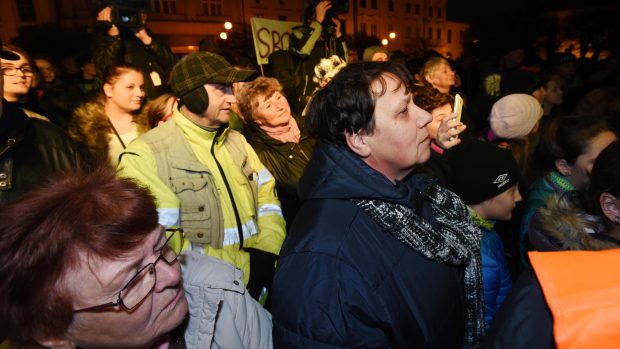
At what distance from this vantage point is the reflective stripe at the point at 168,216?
2.10 meters

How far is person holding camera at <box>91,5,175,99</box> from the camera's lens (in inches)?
162

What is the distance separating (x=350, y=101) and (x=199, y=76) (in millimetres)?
1268

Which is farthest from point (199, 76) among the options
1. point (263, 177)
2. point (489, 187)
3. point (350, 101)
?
point (489, 187)

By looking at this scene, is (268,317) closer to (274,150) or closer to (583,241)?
(583,241)

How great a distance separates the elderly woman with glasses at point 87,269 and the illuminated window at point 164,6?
40952mm

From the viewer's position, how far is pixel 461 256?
168 centimetres

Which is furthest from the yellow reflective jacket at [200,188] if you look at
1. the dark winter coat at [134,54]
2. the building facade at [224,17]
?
the building facade at [224,17]

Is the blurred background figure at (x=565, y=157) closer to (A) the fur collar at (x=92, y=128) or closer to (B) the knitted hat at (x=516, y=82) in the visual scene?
(B) the knitted hat at (x=516, y=82)

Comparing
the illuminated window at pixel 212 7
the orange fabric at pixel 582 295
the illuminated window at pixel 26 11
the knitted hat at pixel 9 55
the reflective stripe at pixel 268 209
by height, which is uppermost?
the illuminated window at pixel 212 7

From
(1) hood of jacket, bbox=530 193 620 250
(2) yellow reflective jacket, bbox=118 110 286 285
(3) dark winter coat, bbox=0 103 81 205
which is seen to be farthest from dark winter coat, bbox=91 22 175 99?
(1) hood of jacket, bbox=530 193 620 250

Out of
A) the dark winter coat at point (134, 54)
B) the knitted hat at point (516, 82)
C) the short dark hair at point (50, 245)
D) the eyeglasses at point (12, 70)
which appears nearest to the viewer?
the short dark hair at point (50, 245)

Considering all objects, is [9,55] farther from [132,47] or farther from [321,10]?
[321,10]

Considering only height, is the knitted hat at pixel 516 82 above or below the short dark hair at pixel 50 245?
above

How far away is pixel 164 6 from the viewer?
37.4 metres
